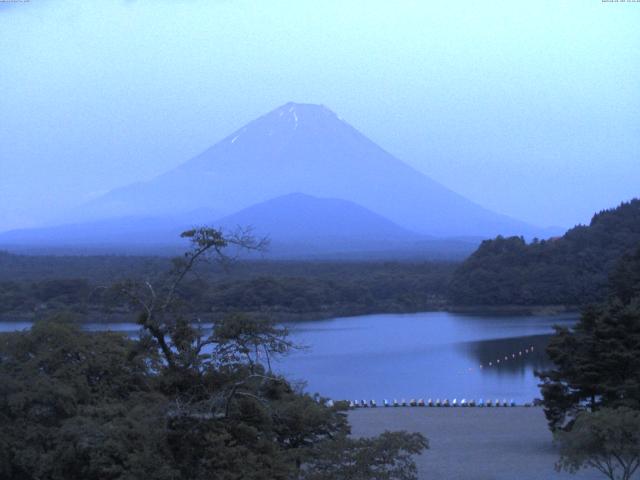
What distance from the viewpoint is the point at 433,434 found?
15516 mm

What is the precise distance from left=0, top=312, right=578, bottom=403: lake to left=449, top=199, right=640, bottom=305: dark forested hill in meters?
5.13

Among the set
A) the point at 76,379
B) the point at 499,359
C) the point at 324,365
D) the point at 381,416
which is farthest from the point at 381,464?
the point at 499,359

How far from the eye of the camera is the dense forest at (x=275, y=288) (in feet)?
132

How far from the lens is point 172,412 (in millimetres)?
7527

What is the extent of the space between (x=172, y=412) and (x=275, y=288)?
3699 cm

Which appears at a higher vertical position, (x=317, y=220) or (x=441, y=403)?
(x=317, y=220)

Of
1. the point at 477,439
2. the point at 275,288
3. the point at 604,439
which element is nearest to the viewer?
the point at 604,439

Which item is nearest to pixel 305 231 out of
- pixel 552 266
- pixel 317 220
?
pixel 317 220

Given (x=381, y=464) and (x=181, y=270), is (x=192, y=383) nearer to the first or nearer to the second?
(x=181, y=270)

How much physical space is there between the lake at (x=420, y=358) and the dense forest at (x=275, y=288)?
3352mm

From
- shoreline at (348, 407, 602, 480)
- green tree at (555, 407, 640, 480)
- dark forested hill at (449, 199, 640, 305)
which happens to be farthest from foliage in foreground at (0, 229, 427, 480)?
dark forested hill at (449, 199, 640, 305)

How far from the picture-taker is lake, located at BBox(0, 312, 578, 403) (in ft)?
74.0

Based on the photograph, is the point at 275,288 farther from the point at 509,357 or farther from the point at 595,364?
the point at 595,364

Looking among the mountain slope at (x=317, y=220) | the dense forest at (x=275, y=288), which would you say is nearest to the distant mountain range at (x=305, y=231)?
the mountain slope at (x=317, y=220)
